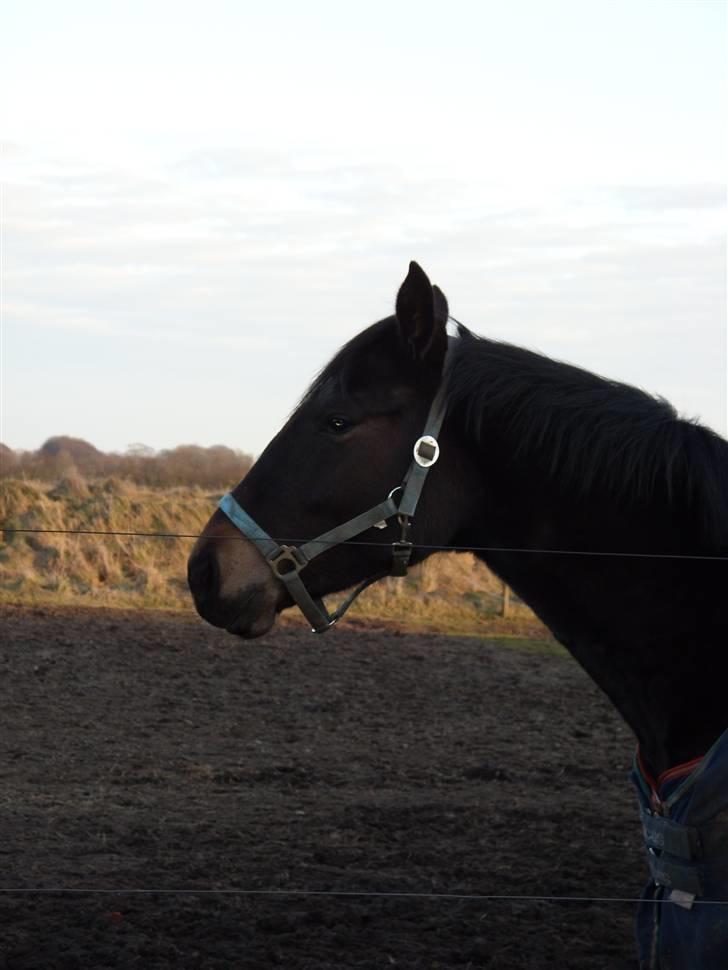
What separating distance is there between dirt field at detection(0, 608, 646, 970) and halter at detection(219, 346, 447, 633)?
76cm

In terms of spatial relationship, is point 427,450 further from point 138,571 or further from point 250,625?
point 138,571

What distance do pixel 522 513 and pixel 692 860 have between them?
85 cm

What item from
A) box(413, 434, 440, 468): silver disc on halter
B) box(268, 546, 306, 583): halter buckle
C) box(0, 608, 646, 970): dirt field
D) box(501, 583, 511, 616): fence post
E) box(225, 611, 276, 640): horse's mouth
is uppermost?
box(413, 434, 440, 468): silver disc on halter

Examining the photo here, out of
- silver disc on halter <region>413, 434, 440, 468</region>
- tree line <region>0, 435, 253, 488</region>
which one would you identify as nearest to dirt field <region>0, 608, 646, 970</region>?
silver disc on halter <region>413, 434, 440, 468</region>

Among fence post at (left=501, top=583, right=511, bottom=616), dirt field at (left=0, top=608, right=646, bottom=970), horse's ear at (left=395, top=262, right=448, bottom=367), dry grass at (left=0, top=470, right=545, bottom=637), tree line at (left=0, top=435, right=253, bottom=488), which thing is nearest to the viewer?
horse's ear at (left=395, top=262, right=448, bottom=367)

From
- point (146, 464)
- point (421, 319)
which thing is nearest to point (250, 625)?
point (421, 319)

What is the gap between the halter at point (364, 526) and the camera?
9.31 feet

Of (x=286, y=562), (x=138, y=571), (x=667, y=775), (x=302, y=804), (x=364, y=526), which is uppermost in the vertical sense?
(x=364, y=526)

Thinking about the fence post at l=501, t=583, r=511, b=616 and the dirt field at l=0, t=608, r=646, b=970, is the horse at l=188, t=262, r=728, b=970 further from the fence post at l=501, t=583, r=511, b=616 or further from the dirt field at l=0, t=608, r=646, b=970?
the fence post at l=501, t=583, r=511, b=616

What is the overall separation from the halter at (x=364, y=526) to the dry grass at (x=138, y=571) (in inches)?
474

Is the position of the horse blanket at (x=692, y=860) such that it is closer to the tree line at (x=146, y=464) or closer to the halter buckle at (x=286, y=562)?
the halter buckle at (x=286, y=562)

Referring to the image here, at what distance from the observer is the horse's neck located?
2697 millimetres

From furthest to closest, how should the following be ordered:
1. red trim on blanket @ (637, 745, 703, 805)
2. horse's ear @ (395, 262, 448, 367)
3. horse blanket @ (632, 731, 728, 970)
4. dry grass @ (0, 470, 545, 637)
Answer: dry grass @ (0, 470, 545, 637)
horse's ear @ (395, 262, 448, 367)
red trim on blanket @ (637, 745, 703, 805)
horse blanket @ (632, 731, 728, 970)

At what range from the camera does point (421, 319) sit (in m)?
2.86
